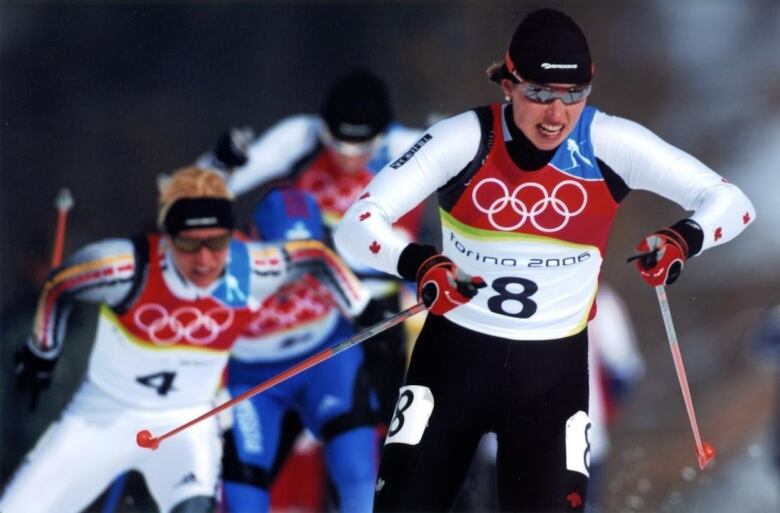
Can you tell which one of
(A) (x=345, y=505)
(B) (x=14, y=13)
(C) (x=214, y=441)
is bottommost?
(A) (x=345, y=505)

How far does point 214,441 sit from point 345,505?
532mm

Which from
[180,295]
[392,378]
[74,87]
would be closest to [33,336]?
[180,295]

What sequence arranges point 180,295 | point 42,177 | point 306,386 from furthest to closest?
point 42,177
point 306,386
point 180,295

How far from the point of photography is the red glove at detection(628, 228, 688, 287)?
132 inches

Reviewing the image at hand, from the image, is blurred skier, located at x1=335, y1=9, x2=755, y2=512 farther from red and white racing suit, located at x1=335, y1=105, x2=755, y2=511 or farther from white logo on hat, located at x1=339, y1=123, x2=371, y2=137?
white logo on hat, located at x1=339, y1=123, x2=371, y2=137

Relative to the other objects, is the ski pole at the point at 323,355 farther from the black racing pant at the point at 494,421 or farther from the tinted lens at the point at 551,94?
the tinted lens at the point at 551,94

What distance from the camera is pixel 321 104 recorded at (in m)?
6.12

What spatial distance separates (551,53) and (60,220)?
3063 millimetres

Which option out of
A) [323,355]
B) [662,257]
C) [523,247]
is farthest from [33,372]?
[662,257]

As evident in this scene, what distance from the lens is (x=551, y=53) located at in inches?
136

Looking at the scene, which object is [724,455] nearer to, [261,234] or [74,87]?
[261,234]

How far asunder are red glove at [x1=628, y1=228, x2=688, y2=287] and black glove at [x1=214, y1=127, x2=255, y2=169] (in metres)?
2.61

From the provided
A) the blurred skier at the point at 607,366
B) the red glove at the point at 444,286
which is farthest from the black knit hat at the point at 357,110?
the red glove at the point at 444,286

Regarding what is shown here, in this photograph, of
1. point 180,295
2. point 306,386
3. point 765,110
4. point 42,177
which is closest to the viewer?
point 180,295
